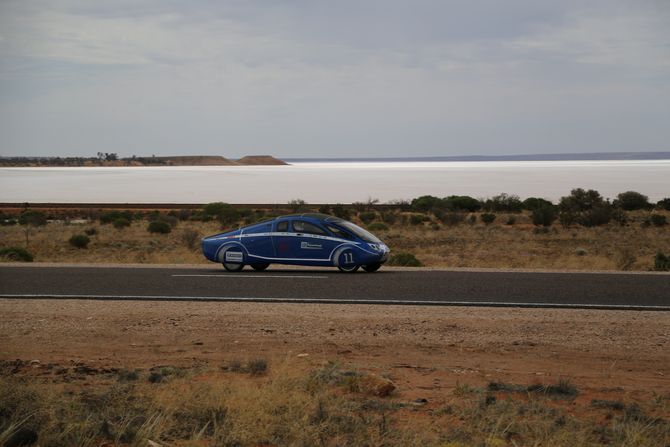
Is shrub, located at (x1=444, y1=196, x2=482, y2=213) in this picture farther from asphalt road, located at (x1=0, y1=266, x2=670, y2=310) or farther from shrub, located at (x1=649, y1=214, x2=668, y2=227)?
asphalt road, located at (x1=0, y1=266, x2=670, y2=310)

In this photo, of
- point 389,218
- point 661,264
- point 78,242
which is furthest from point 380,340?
point 389,218

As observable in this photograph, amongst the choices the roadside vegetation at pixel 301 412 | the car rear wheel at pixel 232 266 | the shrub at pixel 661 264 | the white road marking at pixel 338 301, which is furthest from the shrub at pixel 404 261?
the roadside vegetation at pixel 301 412

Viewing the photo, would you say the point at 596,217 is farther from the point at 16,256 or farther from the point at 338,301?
the point at 338,301

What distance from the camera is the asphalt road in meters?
17.6

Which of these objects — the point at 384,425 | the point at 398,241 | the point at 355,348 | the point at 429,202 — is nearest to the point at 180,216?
the point at 429,202

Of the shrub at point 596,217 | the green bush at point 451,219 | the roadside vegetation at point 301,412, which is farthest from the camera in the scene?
the green bush at point 451,219

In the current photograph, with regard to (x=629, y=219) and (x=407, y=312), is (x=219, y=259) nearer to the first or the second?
(x=407, y=312)

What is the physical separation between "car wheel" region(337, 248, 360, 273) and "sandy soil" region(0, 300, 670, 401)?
4.75 meters

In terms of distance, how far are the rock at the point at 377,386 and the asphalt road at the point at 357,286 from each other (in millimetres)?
6881

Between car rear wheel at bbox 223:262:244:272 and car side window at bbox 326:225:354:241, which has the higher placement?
car side window at bbox 326:225:354:241

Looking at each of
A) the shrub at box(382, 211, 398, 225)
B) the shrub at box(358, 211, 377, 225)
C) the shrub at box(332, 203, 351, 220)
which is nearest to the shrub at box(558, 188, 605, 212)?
the shrub at box(382, 211, 398, 225)

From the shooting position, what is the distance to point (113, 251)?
37312 mm

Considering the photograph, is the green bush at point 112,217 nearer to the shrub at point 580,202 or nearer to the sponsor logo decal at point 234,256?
the shrub at point 580,202

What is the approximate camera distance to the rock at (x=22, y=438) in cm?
790
